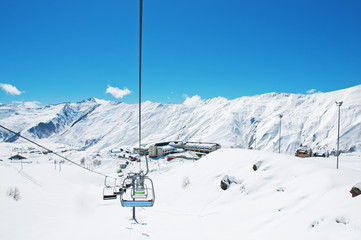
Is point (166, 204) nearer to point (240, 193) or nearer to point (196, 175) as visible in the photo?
point (196, 175)

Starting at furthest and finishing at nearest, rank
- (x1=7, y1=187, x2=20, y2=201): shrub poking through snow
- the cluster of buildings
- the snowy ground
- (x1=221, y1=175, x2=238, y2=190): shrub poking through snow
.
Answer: the cluster of buildings
(x1=7, y1=187, x2=20, y2=201): shrub poking through snow
(x1=221, y1=175, x2=238, y2=190): shrub poking through snow
the snowy ground

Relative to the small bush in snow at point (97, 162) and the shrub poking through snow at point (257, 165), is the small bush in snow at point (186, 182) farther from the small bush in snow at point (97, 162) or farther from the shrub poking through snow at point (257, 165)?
the small bush in snow at point (97, 162)

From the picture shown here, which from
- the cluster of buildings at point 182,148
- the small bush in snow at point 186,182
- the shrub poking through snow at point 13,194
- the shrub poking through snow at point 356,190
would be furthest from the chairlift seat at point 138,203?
the cluster of buildings at point 182,148

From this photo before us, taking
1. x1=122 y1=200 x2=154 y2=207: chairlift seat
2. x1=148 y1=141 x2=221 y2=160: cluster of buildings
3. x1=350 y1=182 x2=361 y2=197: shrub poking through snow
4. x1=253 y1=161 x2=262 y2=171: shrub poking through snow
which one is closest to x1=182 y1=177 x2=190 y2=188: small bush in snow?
x1=253 y1=161 x2=262 y2=171: shrub poking through snow

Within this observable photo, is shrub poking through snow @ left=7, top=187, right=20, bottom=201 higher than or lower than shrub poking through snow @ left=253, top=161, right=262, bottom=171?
lower

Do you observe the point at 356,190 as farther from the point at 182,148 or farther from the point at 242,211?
the point at 182,148

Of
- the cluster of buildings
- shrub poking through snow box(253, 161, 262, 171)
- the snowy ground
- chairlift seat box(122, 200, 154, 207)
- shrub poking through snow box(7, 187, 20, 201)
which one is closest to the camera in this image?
the snowy ground

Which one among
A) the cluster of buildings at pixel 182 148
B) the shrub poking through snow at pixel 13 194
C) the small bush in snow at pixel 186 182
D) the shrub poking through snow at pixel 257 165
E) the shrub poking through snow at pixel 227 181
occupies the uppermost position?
the shrub poking through snow at pixel 257 165

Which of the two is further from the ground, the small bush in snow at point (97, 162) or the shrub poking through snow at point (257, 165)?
the shrub poking through snow at point (257, 165)

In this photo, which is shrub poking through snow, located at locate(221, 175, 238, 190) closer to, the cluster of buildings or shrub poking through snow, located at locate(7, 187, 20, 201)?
shrub poking through snow, located at locate(7, 187, 20, 201)

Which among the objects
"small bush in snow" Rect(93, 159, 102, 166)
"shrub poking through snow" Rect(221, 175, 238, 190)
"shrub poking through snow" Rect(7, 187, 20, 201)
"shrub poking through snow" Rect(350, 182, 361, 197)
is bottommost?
"small bush in snow" Rect(93, 159, 102, 166)

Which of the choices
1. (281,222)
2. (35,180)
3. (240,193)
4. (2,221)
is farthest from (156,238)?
(35,180)

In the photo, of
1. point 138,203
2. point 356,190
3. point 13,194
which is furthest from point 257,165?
point 13,194

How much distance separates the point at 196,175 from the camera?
95.7 ft
